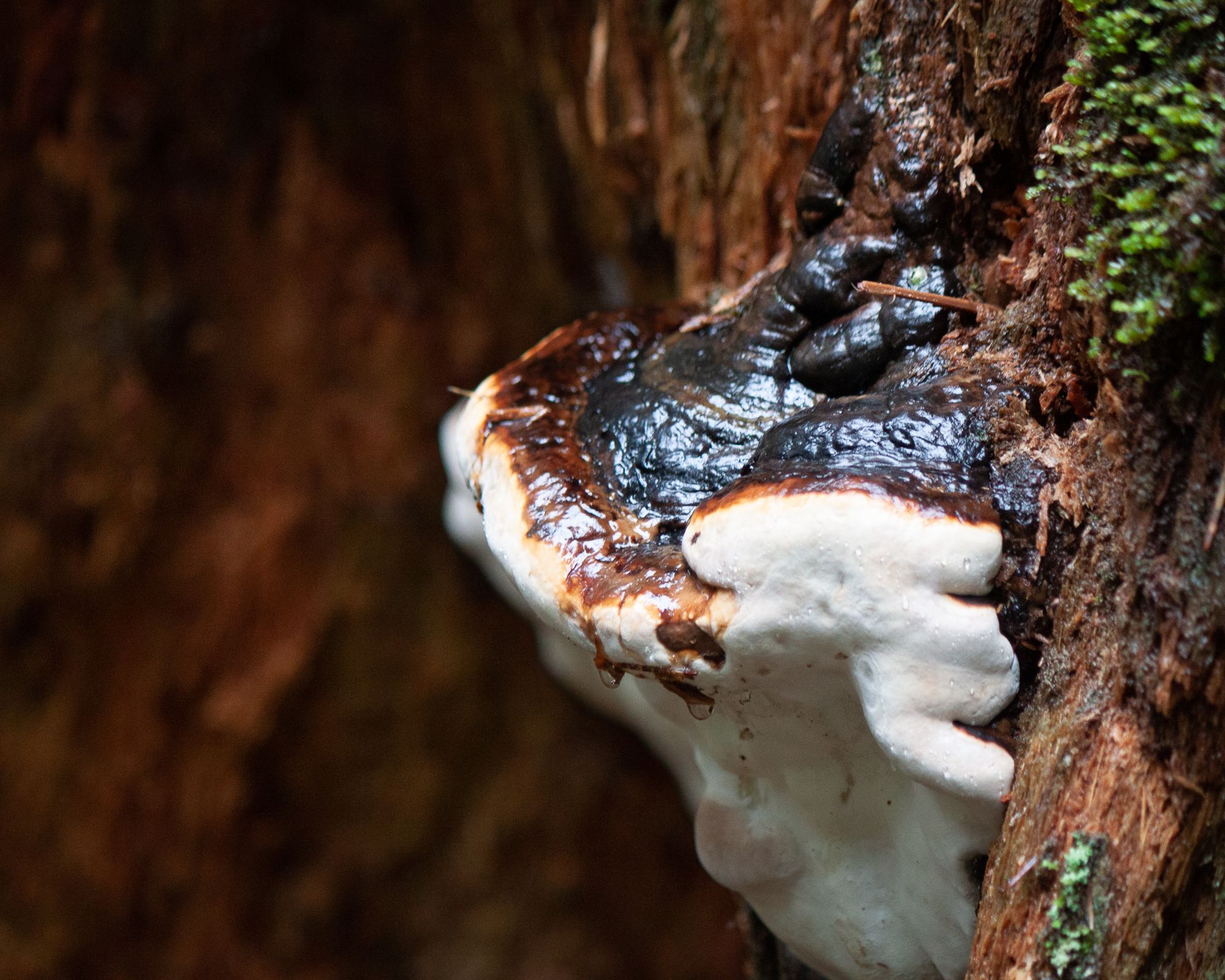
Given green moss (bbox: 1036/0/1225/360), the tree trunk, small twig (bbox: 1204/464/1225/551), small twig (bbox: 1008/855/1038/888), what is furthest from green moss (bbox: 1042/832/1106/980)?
the tree trunk

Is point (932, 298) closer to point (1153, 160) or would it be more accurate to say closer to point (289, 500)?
point (1153, 160)

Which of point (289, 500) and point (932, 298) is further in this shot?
point (289, 500)

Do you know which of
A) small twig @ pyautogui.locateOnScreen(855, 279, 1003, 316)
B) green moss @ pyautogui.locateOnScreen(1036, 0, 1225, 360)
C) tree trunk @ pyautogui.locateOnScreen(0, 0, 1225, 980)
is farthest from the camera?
tree trunk @ pyautogui.locateOnScreen(0, 0, 1225, 980)

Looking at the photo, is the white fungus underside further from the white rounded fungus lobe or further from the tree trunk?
the tree trunk

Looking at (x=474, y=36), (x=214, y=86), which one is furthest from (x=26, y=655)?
(x=474, y=36)

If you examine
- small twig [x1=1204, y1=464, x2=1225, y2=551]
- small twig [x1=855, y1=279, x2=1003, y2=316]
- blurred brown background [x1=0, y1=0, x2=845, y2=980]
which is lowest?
blurred brown background [x1=0, y1=0, x2=845, y2=980]

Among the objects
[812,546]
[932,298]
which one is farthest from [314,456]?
[812,546]
